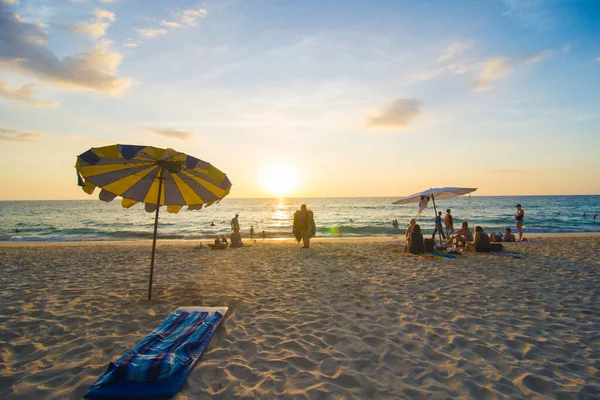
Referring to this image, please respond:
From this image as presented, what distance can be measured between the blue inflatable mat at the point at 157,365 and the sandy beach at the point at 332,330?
17 cm

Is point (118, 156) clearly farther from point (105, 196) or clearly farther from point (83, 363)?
point (83, 363)

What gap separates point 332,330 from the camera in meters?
4.84

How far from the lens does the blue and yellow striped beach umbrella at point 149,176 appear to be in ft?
16.6

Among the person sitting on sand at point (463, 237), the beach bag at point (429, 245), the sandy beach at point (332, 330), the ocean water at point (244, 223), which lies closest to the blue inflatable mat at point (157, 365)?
the sandy beach at point (332, 330)

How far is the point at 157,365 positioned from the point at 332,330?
2631 mm

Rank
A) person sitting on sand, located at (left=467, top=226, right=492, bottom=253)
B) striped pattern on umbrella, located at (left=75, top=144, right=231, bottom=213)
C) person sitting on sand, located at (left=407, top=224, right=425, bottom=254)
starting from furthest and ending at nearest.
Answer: person sitting on sand, located at (left=467, top=226, right=492, bottom=253) → person sitting on sand, located at (left=407, top=224, right=425, bottom=254) → striped pattern on umbrella, located at (left=75, top=144, right=231, bottom=213)

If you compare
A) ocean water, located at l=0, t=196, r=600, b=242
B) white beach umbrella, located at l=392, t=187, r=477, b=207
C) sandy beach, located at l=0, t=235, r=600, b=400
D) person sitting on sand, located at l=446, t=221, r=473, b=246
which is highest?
white beach umbrella, located at l=392, t=187, r=477, b=207

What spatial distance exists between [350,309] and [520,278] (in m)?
5.62

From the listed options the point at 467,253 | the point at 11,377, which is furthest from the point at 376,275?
the point at 11,377

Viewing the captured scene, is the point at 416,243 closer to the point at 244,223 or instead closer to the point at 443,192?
the point at 443,192

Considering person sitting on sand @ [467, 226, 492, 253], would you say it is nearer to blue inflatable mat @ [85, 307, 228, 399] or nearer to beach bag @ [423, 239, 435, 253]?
beach bag @ [423, 239, 435, 253]

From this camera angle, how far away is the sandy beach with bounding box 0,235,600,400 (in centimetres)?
A: 340

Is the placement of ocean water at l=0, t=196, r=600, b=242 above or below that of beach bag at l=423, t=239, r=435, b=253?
below

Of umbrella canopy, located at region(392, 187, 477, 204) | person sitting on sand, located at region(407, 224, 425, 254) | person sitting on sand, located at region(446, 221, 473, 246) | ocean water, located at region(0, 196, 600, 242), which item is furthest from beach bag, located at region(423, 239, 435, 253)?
ocean water, located at region(0, 196, 600, 242)
